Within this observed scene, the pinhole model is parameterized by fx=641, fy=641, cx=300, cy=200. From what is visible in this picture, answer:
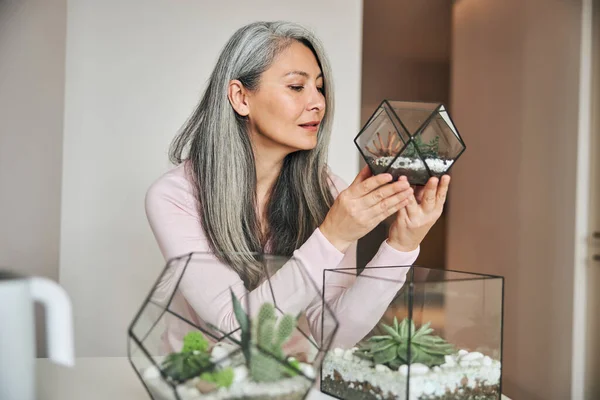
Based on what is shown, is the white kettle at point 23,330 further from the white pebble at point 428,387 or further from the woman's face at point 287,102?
the woman's face at point 287,102

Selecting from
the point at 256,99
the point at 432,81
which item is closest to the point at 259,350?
the point at 256,99

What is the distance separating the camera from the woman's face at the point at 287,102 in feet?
4.63

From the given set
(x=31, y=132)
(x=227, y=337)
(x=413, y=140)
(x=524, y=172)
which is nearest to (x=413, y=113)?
(x=413, y=140)

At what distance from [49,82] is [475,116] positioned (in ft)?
6.42

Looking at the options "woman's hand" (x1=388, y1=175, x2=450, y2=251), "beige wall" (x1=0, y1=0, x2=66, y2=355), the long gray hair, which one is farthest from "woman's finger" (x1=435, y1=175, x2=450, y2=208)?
"beige wall" (x1=0, y1=0, x2=66, y2=355)

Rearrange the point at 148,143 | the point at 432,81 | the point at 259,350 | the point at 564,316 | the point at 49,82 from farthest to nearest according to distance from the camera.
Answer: the point at 432,81 → the point at 564,316 → the point at 148,143 → the point at 49,82 → the point at 259,350

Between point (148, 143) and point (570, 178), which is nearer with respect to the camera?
point (148, 143)

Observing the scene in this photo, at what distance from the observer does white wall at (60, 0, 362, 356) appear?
180 cm

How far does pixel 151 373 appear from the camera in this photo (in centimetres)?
64

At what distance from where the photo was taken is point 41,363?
3.18ft

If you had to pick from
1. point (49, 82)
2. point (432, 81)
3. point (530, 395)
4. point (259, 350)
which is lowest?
point (530, 395)

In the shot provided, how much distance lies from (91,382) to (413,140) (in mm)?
546

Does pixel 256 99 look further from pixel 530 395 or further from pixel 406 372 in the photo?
pixel 530 395

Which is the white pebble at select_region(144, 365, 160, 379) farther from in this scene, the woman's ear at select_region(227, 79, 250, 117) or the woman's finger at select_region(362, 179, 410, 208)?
the woman's ear at select_region(227, 79, 250, 117)
